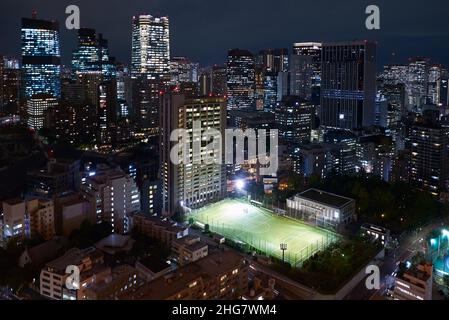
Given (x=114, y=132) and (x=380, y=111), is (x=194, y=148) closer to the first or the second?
(x=114, y=132)

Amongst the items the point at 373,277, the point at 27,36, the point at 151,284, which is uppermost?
the point at 27,36

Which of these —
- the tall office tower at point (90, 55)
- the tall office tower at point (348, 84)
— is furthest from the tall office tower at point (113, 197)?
→ the tall office tower at point (90, 55)

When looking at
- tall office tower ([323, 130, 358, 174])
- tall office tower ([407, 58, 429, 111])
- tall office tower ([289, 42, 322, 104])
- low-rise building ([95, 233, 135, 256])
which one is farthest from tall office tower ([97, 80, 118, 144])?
tall office tower ([407, 58, 429, 111])

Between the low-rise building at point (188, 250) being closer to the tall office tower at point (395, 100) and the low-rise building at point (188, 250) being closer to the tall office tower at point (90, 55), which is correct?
the tall office tower at point (395, 100)

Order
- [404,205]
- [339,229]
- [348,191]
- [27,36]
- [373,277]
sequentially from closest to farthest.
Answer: [373,277], [339,229], [404,205], [348,191], [27,36]

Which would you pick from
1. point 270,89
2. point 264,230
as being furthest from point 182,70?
point 264,230

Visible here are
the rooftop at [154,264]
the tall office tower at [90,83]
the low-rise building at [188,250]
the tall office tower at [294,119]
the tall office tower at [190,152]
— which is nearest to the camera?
the rooftop at [154,264]

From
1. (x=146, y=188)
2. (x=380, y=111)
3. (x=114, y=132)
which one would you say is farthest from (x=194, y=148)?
(x=380, y=111)
